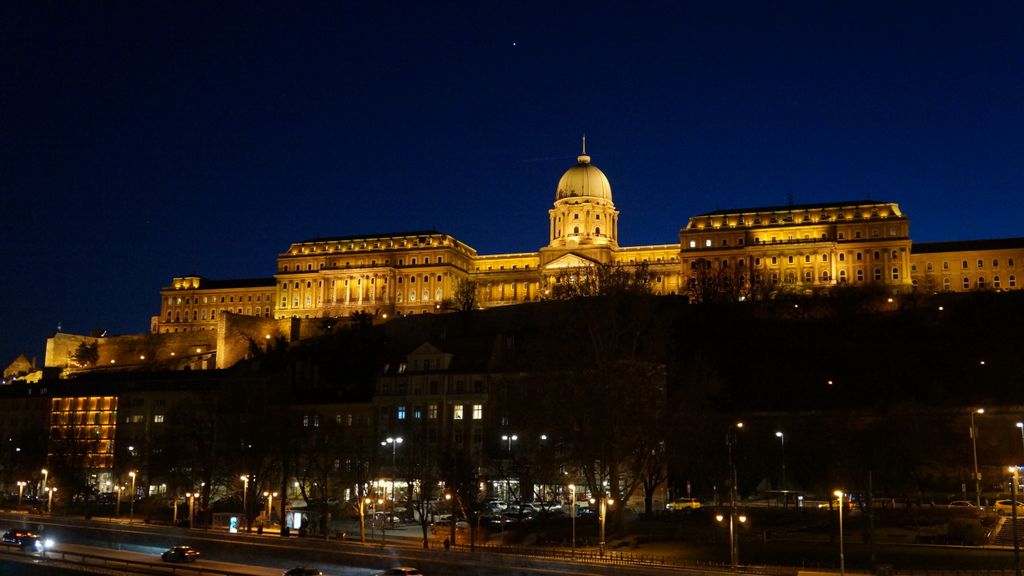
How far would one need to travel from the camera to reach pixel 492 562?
4347 centimetres

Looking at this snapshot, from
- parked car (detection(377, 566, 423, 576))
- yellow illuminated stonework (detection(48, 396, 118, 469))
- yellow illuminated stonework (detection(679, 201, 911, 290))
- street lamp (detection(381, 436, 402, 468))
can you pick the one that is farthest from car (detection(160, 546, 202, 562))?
A: yellow illuminated stonework (detection(679, 201, 911, 290))

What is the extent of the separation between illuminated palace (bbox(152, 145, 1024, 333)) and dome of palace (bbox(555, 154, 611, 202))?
200 mm

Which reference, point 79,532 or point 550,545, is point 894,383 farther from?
point 79,532

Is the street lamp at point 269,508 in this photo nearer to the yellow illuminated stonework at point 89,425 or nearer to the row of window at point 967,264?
the yellow illuminated stonework at point 89,425

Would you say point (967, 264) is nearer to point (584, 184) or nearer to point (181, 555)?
point (584, 184)

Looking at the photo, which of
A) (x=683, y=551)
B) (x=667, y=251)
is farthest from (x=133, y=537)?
(x=667, y=251)

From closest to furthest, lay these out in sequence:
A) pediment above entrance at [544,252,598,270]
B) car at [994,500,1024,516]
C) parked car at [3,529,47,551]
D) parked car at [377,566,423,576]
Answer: parked car at [377,566,423,576]
parked car at [3,529,47,551]
car at [994,500,1024,516]
pediment above entrance at [544,252,598,270]

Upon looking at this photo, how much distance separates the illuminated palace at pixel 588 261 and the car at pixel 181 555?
94.2 meters

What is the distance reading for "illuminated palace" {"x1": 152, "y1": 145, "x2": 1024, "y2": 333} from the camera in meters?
142

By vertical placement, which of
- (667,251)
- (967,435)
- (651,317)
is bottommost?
(967,435)

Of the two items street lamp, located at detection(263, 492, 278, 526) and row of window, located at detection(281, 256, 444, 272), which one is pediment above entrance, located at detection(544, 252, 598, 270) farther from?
street lamp, located at detection(263, 492, 278, 526)

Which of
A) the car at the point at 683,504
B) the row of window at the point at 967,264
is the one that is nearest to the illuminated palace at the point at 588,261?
the row of window at the point at 967,264

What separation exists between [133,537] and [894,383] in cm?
6052

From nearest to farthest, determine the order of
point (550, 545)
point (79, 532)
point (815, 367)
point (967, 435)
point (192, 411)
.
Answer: point (550, 545) < point (79, 532) < point (967, 435) < point (192, 411) < point (815, 367)
